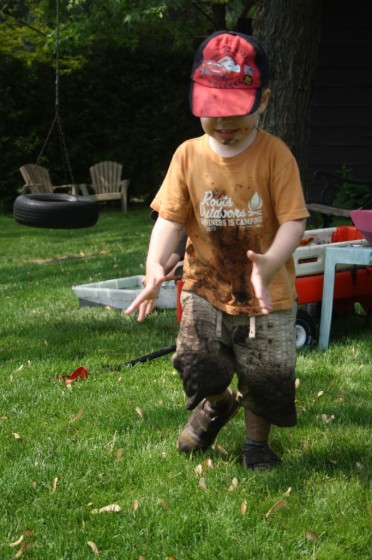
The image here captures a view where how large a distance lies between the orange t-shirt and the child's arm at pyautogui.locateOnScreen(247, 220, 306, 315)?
0.14ft

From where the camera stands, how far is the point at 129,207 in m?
18.1

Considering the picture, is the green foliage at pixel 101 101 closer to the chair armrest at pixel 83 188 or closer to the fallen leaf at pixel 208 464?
the chair armrest at pixel 83 188

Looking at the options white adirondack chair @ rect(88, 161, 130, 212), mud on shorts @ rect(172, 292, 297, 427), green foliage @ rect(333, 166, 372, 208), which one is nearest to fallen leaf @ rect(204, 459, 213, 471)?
mud on shorts @ rect(172, 292, 297, 427)

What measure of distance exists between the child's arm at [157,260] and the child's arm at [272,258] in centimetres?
37

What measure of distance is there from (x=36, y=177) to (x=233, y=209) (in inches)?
535

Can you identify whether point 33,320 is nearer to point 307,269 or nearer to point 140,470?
point 307,269

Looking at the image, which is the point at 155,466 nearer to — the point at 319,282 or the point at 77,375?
the point at 77,375

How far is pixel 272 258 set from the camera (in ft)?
9.71

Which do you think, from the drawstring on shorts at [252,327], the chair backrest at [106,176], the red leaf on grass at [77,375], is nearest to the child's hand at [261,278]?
the drawstring on shorts at [252,327]

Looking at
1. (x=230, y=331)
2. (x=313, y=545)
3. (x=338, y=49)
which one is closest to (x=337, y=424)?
(x=230, y=331)

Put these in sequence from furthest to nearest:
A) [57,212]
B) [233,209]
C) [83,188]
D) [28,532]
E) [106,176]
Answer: [106,176] → [83,188] → [57,212] → [233,209] → [28,532]

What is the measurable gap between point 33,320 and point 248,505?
12.4 ft

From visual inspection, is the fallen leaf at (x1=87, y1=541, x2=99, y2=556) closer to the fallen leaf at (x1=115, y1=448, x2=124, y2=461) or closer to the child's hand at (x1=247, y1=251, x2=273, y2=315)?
the fallen leaf at (x1=115, y1=448, x2=124, y2=461)

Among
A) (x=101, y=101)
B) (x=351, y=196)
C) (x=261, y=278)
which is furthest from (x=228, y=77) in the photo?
(x=101, y=101)
